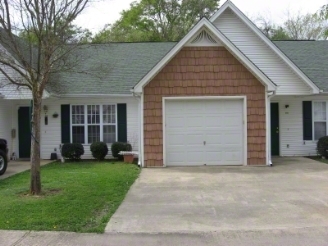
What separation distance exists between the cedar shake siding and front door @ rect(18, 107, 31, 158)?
20.0 ft

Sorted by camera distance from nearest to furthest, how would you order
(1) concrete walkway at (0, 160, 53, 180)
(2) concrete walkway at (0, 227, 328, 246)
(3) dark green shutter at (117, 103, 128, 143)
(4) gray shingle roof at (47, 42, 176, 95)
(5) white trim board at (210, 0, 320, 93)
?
(2) concrete walkway at (0, 227, 328, 246), (1) concrete walkway at (0, 160, 53, 180), (5) white trim board at (210, 0, 320, 93), (4) gray shingle roof at (47, 42, 176, 95), (3) dark green shutter at (117, 103, 128, 143)

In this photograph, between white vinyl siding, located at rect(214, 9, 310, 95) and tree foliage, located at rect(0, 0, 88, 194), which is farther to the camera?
white vinyl siding, located at rect(214, 9, 310, 95)

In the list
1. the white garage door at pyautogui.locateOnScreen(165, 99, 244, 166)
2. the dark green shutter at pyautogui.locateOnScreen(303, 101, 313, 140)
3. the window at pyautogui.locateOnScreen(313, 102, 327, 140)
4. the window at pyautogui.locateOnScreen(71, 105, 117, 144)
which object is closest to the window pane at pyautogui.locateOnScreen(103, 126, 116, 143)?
the window at pyautogui.locateOnScreen(71, 105, 117, 144)

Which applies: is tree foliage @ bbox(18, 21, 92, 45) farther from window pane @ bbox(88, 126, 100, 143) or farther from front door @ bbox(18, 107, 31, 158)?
front door @ bbox(18, 107, 31, 158)

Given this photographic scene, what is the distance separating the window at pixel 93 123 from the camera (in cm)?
1585

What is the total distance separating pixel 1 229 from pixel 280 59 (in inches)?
494

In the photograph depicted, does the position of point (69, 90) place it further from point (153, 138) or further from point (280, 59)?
point (280, 59)

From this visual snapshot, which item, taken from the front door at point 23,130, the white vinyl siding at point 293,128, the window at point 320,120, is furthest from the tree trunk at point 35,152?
the window at point 320,120

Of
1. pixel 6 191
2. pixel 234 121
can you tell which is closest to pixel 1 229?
pixel 6 191

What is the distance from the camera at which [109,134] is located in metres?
15.9

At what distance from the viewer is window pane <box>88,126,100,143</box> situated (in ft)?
52.1

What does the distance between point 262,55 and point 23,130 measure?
1060 centimetres

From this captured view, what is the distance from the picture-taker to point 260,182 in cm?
1015

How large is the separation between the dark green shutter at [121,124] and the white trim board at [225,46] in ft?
9.58
